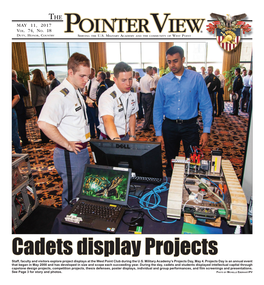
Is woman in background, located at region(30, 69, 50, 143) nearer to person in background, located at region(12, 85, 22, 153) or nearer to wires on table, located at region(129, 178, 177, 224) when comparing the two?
person in background, located at region(12, 85, 22, 153)

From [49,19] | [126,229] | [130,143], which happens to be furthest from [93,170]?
[49,19]

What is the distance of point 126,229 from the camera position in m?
1.12

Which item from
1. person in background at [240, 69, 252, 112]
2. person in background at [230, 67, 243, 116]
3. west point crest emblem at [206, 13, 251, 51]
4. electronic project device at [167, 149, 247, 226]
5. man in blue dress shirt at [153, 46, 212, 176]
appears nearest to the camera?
electronic project device at [167, 149, 247, 226]

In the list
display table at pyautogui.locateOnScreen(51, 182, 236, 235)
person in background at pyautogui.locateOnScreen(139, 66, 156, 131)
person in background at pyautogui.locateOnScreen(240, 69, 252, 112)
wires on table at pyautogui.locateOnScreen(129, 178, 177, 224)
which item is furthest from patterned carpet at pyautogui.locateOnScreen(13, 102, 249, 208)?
display table at pyautogui.locateOnScreen(51, 182, 236, 235)

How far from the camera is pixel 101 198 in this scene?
130 centimetres

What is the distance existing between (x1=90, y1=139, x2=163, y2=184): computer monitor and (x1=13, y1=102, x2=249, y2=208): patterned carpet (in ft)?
2.99

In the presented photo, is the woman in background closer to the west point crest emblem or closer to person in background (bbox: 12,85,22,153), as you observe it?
person in background (bbox: 12,85,22,153)

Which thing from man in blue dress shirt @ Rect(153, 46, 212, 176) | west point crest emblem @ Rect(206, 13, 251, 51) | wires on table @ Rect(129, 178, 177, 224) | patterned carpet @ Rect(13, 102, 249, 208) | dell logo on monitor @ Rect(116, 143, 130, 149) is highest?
west point crest emblem @ Rect(206, 13, 251, 51)

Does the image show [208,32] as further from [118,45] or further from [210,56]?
[210,56]

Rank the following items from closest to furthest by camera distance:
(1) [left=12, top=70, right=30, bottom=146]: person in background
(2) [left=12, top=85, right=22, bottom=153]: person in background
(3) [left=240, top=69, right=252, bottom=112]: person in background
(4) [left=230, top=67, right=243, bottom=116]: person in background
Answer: (2) [left=12, top=85, right=22, bottom=153]: person in background
(1) [left=12, top=70, right=30, bottom=146]: person in background
(4) [left=230, top=67, right=243, bottom=116]: person in background
(3) [left=240, top=69, right=252, bottom=112]: person in background

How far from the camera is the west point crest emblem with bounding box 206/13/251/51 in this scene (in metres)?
1.70

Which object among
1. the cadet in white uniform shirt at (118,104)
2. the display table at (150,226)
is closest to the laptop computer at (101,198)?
the display table at (150,226)

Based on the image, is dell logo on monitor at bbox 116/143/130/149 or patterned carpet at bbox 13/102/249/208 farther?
patterned carpet at bbox 13/102/249/208

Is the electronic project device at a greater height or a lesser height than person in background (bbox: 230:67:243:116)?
lesser
